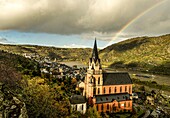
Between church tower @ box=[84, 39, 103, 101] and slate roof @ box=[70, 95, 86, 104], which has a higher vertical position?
church tower @ box=[84, 39, 103, 101]

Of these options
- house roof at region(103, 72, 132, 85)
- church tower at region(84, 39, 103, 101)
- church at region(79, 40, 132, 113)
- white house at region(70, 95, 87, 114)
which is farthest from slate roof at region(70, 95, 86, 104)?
house roof at region(103, 72, 132, 85)

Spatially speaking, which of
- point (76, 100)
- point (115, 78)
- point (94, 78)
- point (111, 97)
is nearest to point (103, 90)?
point (111, 97)

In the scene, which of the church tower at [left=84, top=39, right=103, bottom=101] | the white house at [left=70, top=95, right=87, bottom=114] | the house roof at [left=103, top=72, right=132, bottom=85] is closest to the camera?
the white house at [left=70, top=95, right=87, bottom=114]

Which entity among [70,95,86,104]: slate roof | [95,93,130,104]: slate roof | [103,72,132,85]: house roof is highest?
[103,72,132,85]: house roof

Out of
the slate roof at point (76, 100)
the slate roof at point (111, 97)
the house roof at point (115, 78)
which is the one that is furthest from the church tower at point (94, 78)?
the slate roof at point (76, 100)

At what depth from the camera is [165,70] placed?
17675cm

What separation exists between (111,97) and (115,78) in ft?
23.8

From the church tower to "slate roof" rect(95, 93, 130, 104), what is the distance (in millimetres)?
2146

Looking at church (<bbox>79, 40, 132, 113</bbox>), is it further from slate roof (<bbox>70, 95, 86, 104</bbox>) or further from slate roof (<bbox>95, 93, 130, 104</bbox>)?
slate roof (<bbox>70, 95, 86, 104</bbox>)

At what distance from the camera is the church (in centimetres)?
5713

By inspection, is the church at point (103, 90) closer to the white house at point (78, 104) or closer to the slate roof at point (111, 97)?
the slate roof at point (111, 97)

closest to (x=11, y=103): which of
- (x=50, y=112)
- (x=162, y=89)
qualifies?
(x=50, y=112)

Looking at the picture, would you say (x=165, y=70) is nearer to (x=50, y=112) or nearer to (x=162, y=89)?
(x=162, y=89)

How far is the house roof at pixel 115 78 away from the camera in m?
62.8
